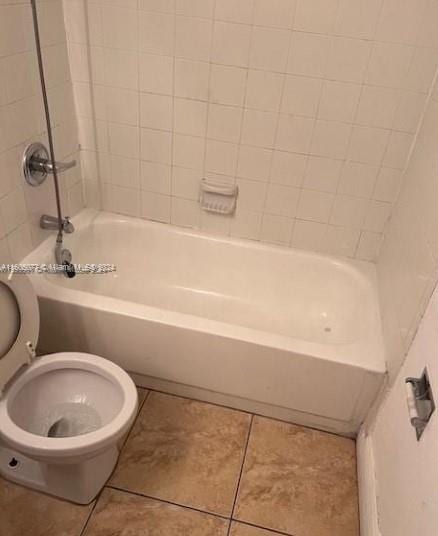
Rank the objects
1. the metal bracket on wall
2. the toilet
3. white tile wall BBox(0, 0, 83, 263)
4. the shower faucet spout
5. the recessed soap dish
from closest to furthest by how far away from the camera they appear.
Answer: the metal bracket on wall → the toilet → white tile wall BBox(0, 0, 83, 263) → the shower faucet spout → the recessed soap dish

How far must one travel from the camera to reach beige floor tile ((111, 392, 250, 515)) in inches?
58.6

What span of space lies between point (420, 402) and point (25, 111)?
4.96 feet

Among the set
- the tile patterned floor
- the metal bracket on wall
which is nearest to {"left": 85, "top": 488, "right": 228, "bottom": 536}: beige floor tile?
the tile patterned floor

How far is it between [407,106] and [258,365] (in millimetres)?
1075

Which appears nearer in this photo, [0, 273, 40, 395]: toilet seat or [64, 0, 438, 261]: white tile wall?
[0, 273, 40, 395]: toilet seat

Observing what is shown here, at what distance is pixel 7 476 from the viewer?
1463 mm

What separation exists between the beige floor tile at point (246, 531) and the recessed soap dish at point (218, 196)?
3.96ft

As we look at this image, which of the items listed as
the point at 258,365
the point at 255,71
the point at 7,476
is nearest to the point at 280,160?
the point at 255,71

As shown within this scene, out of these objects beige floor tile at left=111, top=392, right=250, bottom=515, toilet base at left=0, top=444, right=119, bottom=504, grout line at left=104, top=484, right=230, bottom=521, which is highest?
toilet base at left=0, top=444, right=119, bottom=504

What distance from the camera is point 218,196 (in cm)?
198

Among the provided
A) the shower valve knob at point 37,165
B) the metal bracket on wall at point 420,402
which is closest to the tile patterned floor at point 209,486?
the metal bracket on wall at point 420,402

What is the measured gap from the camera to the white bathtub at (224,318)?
61.6 inches

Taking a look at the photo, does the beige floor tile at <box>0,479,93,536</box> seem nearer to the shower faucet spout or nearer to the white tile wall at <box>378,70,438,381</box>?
the shower faucet spout

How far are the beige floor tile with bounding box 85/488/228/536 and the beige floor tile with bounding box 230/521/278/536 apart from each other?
3 cm
